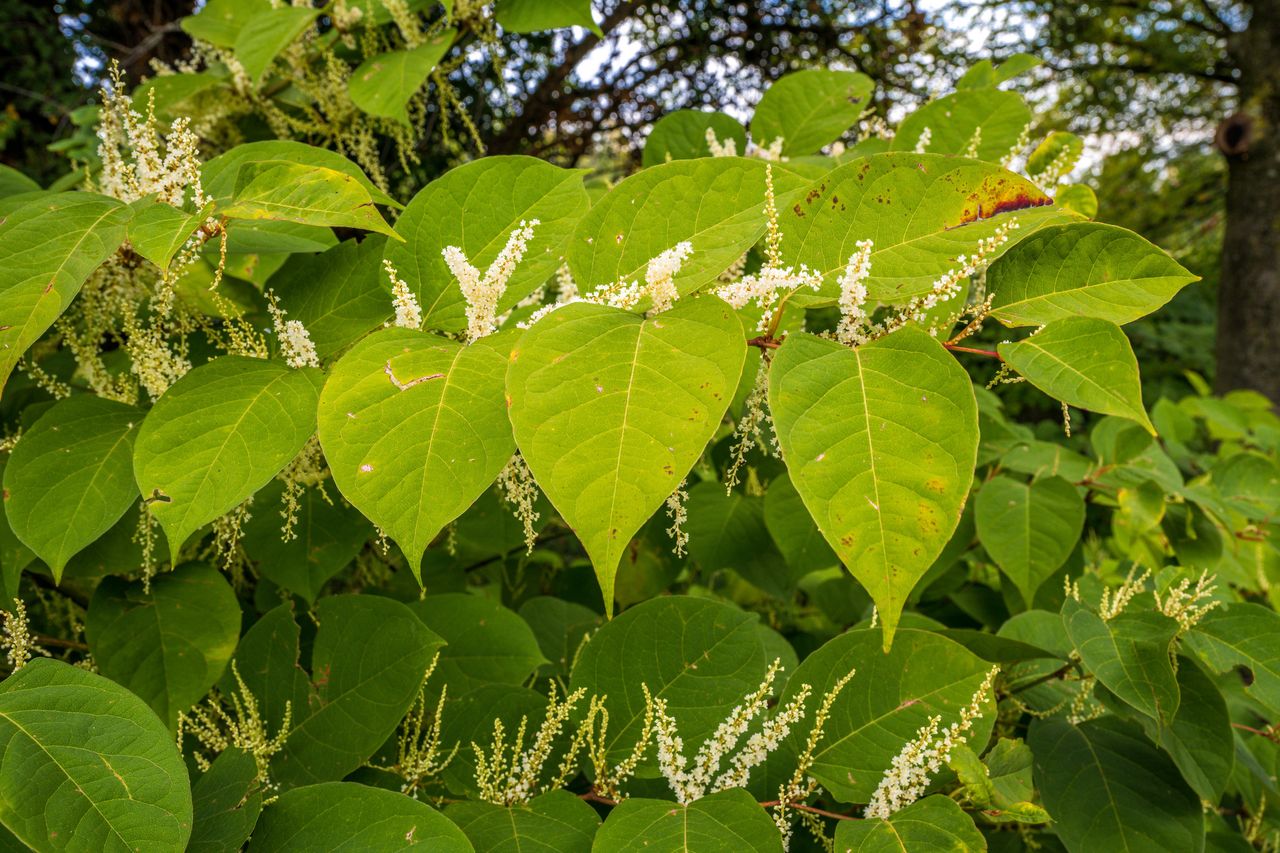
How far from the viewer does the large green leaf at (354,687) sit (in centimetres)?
87

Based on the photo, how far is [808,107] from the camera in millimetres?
1412

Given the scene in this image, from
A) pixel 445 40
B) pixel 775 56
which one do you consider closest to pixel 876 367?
pixel 445 40

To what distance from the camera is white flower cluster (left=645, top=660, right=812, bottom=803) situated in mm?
796

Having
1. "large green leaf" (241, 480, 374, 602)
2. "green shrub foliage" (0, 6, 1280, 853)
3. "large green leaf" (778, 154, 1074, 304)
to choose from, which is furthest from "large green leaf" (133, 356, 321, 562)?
"large green leaf" (778, 154, 1074, 304)

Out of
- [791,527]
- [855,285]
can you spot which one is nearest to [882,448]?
[855,285]

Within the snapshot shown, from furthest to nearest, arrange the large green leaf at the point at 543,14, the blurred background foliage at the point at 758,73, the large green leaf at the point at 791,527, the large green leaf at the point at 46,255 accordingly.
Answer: the blurred background foliage at the point at 758,73, the large green leaf at the point at 791,527, the large green leaf at the point at 543,14, the large green leaf at the point at 46,255

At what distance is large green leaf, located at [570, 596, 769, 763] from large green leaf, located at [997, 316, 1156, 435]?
39 centimetres

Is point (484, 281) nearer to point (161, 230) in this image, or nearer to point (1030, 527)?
point (161, 230)

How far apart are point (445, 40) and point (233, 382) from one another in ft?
2.65

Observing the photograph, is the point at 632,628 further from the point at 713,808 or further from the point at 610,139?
the point at 610,139

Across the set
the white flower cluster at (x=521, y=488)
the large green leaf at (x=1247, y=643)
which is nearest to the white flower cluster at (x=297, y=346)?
the white flower cluster at (x=521, y=488)

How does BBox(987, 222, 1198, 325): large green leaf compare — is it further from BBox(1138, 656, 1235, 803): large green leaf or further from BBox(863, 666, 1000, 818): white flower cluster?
BBox(1138, 656, 1235, 803): large green leaf

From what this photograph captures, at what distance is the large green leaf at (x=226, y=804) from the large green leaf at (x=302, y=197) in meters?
0.48

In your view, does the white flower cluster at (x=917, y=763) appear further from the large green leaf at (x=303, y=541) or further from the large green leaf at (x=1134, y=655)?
→ the large green leaf at (x=303, y=541)
